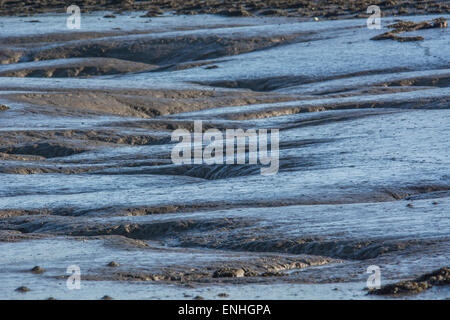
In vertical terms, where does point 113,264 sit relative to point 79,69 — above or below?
above

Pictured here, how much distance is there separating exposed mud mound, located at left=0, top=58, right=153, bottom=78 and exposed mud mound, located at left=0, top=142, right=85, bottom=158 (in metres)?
10.9

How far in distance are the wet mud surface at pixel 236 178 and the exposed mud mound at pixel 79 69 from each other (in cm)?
6

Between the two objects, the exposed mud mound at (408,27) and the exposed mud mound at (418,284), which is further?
the exposed mud mound at (408,27)

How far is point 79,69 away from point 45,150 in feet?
38.4

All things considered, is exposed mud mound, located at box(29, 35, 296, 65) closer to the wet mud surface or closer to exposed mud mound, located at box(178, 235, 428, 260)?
the wet mud surface

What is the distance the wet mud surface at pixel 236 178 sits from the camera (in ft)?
21.7

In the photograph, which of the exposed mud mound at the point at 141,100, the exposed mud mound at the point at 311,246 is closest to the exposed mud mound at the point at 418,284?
the exposed mud mound at the point at 311,246

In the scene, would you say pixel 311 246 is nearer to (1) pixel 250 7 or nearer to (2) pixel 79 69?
(2) pixel 79 69

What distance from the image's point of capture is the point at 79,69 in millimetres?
25391

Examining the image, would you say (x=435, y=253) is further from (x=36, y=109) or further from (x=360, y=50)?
(x=360, y=50)

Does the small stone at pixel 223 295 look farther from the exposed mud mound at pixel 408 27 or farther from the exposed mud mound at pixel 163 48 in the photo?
the exposed mud mound at pixel 163 48

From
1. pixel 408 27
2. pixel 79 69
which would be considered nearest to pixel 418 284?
pixel 79 69
